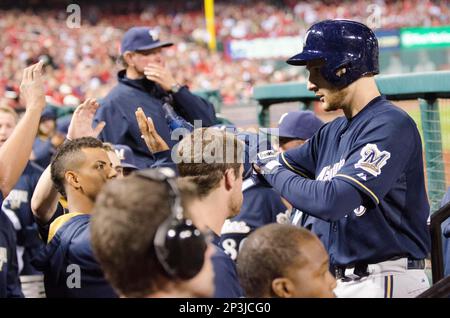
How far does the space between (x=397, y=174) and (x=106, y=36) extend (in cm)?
2273

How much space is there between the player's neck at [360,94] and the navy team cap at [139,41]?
2394mm

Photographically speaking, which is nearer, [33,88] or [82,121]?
[33,88]

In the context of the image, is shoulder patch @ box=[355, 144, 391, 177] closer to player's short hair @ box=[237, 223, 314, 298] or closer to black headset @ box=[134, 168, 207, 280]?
player's short hair @ box=[237, 223, 314, 298]

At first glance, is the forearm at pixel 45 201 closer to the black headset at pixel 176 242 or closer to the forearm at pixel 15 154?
the forearm at pixel 15 154

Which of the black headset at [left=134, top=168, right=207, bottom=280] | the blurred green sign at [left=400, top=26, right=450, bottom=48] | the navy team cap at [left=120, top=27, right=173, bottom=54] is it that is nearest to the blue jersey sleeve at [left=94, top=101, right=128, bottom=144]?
the navy team cap at [left=120, top=27, right=173, bottom=54]

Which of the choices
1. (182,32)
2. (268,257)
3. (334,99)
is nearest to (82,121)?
(334,99)

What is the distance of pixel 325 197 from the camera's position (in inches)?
117

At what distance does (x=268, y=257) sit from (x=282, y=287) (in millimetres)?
95

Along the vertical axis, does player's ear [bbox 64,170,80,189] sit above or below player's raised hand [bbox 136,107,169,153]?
below

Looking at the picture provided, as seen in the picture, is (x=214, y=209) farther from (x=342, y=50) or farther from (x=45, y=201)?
(x=45, y=201)

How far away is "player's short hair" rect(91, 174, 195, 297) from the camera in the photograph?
1785mm

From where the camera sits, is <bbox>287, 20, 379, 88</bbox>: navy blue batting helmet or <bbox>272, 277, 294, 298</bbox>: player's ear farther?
<bbox>287, 20, 379, 88</bbox>: navy blue batting helmet

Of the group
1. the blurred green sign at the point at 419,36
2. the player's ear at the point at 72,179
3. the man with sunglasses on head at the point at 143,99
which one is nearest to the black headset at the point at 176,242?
the player's ear at the point at 72,179

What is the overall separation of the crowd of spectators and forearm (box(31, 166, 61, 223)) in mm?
12341
